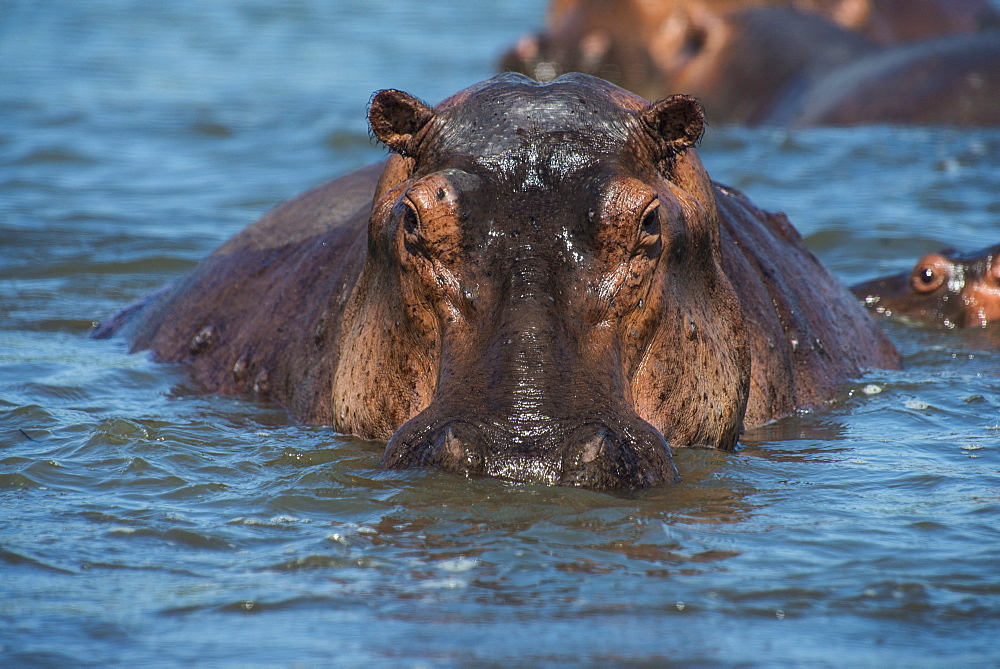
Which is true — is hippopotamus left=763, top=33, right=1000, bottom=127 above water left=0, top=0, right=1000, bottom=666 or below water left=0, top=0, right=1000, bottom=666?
above

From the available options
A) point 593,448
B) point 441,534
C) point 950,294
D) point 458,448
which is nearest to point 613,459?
point 593,448

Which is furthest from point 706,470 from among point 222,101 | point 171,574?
point 222,101

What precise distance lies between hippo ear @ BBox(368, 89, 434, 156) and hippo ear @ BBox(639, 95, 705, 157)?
813 millimetres

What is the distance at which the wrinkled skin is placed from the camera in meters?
15.3

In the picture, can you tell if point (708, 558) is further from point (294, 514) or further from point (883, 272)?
point (883, 272)

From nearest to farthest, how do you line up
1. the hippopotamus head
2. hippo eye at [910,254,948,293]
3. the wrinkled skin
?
the hippopotamus head, hippo eye at [910,254,948,293], the wrinkled skin

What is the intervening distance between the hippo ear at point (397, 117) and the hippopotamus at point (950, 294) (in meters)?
4.55

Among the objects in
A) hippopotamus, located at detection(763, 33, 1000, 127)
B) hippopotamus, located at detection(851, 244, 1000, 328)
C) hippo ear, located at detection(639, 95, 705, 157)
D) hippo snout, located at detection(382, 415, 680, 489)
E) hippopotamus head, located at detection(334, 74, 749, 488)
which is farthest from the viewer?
hippopotamus, located at detection(763, 33, 1000, 127)

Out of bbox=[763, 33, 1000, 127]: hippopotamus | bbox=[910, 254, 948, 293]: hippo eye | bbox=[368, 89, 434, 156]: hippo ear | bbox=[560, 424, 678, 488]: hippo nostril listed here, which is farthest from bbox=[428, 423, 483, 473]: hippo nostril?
bbox=[763, 33, 1000, 127]: hippopotamus

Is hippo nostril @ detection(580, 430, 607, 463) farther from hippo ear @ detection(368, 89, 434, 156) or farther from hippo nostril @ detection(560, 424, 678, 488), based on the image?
hippo ear @ detection(368, 89, 434, 156)

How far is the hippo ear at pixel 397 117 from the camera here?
5555 millimetres

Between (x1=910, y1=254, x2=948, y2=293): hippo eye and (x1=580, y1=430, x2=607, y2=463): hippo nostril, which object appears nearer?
(x1=580, y1=430, x2=607, y2=463): hippo nostril

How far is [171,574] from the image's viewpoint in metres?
4.46

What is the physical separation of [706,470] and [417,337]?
3.74 ft
